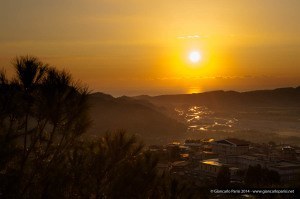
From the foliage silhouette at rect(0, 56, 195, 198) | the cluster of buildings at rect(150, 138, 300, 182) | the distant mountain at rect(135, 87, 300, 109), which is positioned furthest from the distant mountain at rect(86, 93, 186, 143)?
the distant mountain at rect(135, 87, 300, 109)

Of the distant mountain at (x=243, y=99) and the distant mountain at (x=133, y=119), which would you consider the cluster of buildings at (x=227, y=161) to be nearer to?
the distant mountain at (x=133, y=119)

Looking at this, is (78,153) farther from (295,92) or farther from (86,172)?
(295,92)

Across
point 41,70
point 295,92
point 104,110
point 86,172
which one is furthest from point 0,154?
point 295,92

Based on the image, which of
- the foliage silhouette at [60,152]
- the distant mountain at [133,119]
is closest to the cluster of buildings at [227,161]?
the foliage silhouette at [60,152]

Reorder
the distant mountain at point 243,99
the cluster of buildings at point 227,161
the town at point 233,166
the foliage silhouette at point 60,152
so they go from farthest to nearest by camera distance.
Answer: the distant mountain at point 243,99 < the cluster of buildings at point 227,161 < the town at point 233,166 < the foliage silhouette at point 60,152

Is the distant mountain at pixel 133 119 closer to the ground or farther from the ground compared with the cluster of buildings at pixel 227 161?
farther from the ground

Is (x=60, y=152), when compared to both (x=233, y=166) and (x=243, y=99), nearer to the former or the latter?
(x=233, y=166)

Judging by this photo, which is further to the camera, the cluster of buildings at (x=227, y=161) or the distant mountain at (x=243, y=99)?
the distant mountain at (x=243, y=99)

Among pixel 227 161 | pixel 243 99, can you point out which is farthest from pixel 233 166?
pixel 243 99
